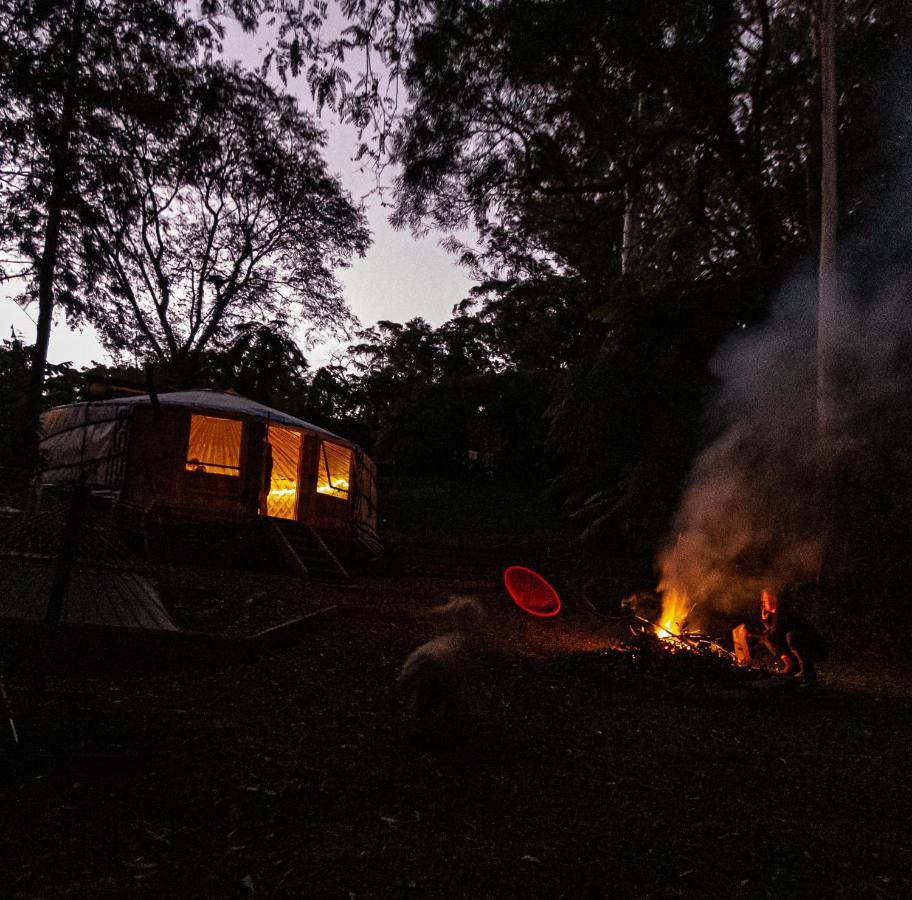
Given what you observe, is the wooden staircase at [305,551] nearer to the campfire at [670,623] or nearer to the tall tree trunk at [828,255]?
the campfire at [670,623]

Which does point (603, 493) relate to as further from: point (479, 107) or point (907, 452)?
point (479, 107)

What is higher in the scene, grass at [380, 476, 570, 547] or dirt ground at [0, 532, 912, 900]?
grass at [380, 476, 570, 547]

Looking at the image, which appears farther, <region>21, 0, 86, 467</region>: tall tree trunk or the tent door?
the tent door

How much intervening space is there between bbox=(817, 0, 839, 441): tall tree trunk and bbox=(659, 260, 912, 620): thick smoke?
0.24 m

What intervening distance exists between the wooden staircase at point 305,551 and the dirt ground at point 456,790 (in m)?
5.19

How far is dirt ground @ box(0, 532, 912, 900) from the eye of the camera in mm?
2387

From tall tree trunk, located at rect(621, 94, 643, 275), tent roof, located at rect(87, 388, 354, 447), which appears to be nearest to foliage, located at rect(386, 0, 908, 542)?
tall tree trunk, located at rect(621, 94, 643, 275)

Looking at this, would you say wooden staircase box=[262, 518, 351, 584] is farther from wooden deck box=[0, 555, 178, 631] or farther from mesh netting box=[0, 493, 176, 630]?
wooden deck box=[0, 555, 178, 631]

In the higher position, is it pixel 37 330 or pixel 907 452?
pixel 37 330

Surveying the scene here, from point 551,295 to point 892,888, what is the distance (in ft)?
44.6

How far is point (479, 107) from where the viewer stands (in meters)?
9.67

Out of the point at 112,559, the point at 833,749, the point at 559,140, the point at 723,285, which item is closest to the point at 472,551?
the point at 723,285

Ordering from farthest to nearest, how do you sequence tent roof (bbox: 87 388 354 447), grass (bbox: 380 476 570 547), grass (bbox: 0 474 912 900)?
1. grass (bbox: 380 476 570 547)
2. tent roof (bbox: 87 388 354 447)
3. grass (bbox: 0 474 912 900)

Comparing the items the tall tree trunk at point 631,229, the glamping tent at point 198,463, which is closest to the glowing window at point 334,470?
the glamping tent at point 198,463
